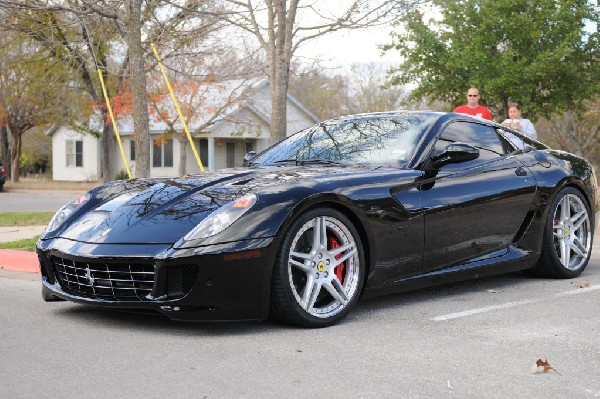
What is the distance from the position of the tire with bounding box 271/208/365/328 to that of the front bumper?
0.31ft

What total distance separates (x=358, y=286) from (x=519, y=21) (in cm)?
2118

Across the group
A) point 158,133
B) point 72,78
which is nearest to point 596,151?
point 158,133

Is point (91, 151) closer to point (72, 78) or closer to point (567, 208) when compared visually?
point (72, 78)

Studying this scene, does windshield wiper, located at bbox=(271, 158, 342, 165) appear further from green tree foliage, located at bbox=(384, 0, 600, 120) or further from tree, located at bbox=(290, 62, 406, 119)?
tree, located at bbox=(290, 62, 406, 119)

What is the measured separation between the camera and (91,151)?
1880 inches

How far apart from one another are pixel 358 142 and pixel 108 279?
2.22 metres

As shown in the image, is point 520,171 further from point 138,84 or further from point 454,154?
point 138,84

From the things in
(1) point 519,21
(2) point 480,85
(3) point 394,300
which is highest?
(1) point 519,21

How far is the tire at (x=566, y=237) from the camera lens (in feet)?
23.5

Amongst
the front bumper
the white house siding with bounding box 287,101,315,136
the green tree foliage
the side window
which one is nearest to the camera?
the front bumper

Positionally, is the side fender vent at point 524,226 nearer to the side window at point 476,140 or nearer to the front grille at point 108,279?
the side window at point 476,140

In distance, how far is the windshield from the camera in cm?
623

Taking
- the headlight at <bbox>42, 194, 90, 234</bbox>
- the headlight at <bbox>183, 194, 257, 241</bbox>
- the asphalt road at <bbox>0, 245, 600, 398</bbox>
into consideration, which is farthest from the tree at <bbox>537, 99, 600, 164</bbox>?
the headlight at <bbox>183, 194, 257, 241</bbox>

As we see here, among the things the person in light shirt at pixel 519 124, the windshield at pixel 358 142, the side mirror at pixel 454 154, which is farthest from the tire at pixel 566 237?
the person in light shirt at pixel 519 124
